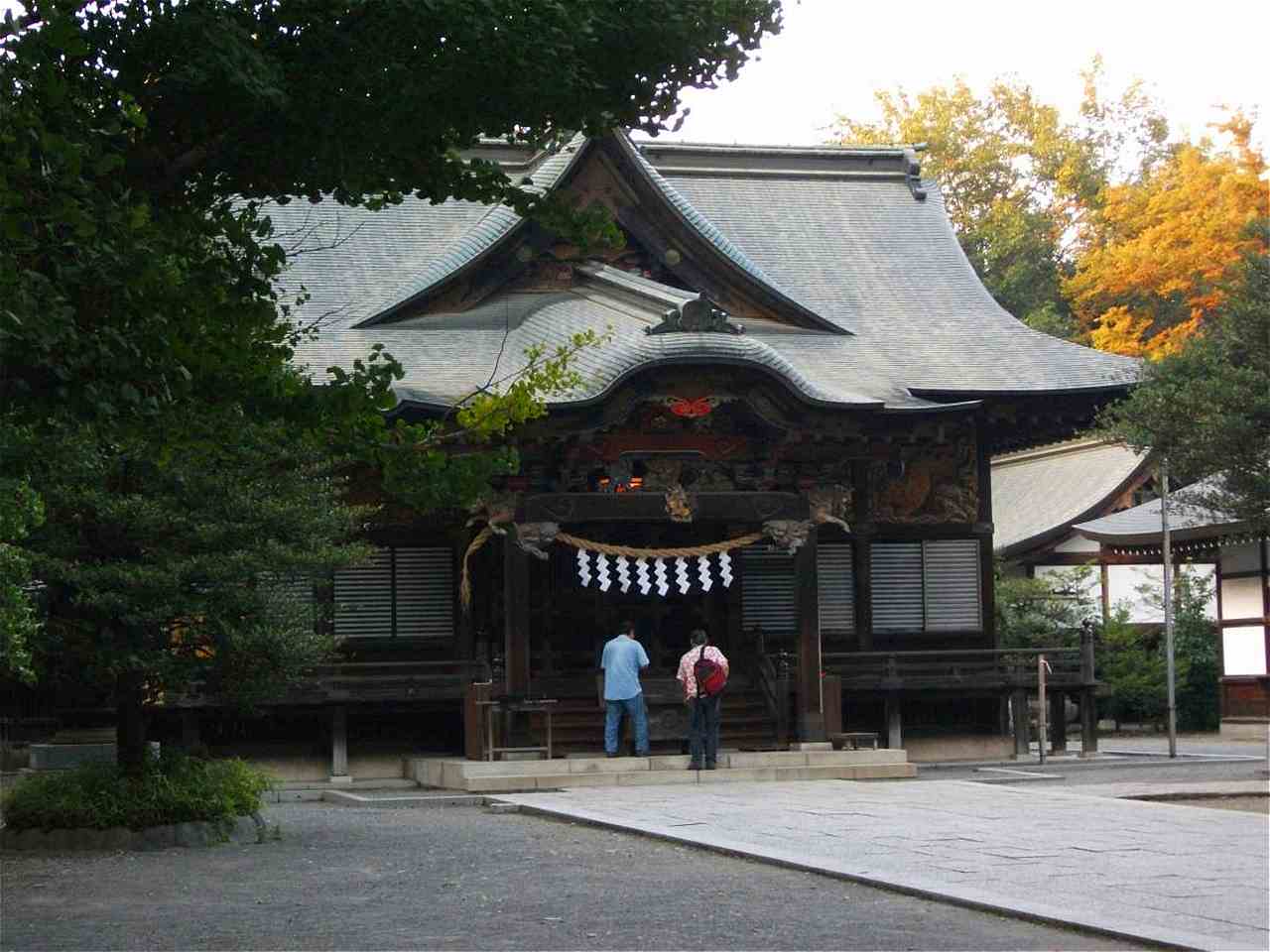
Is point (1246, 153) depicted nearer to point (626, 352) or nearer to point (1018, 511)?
point (1018, 511)

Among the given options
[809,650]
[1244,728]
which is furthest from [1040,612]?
[809,650]

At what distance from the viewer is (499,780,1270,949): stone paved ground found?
986cm

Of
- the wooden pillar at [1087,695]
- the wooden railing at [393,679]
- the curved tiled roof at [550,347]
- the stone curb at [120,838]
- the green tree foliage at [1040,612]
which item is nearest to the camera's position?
the stone curb at [120,838]

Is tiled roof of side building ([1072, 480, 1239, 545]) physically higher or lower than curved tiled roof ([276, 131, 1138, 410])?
lower

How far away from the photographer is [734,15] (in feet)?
33.7

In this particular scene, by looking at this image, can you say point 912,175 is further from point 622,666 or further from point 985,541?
point 622,666

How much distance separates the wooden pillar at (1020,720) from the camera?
25.2m

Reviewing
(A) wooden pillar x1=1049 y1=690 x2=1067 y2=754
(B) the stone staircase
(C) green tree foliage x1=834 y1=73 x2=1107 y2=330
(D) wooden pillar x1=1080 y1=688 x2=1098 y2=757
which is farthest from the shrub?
(C) green tree foliage x1=834 y1=73 x2=1107 y2=330

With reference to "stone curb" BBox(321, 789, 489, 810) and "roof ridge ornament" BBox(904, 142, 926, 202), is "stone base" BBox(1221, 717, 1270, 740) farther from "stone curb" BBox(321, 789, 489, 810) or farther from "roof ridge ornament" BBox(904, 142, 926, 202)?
"stone curb" BBox(321, 789, 489, 810)

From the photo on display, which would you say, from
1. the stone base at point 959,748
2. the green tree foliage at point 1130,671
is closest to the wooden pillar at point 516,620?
the stone base at point 959,748

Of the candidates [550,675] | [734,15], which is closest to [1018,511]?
[550,675]

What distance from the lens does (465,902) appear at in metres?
10.9

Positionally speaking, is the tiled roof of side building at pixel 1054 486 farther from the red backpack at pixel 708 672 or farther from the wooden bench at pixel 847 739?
the red backpack at pixel 708 672

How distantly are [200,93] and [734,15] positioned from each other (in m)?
2.80
